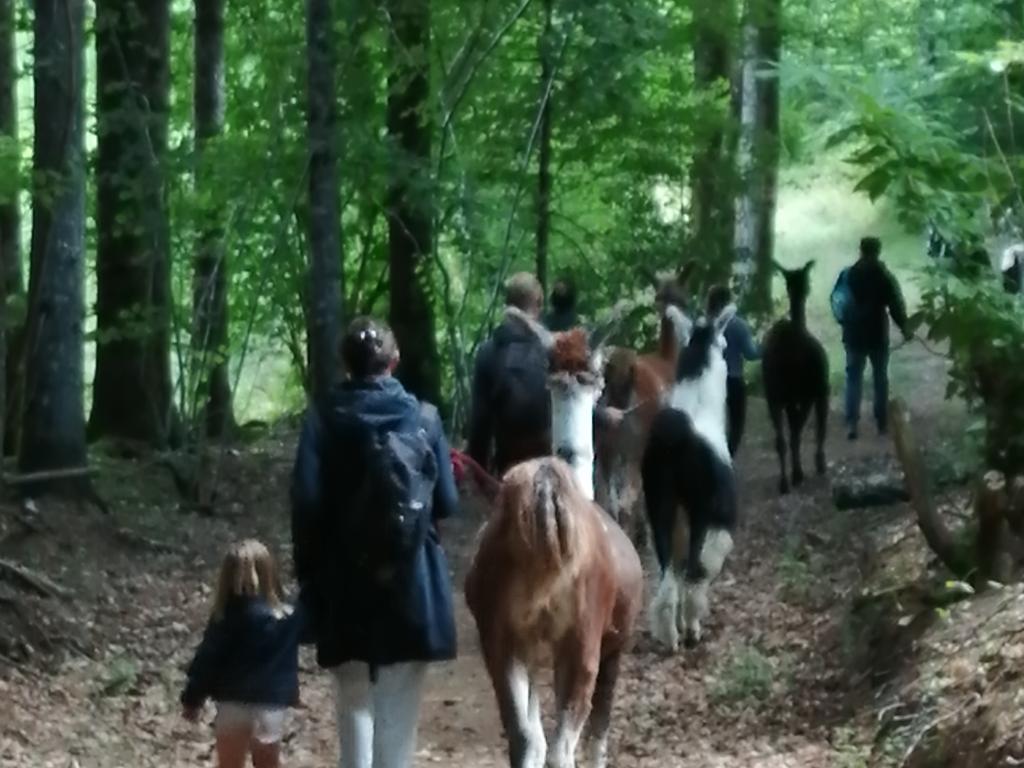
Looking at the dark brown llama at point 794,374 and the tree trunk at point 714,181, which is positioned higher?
the tree trunk at point 714,181

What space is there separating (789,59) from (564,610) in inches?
150

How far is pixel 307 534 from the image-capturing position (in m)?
7.04

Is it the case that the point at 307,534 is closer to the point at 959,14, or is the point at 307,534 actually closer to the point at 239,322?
the point at 959,14

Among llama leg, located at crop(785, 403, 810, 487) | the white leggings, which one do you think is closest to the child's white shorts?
the white leggings

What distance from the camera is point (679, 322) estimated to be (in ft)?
41.9

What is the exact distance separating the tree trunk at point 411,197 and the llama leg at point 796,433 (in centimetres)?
394

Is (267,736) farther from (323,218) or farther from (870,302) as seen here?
(870,302)

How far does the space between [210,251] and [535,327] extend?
640 centimetres

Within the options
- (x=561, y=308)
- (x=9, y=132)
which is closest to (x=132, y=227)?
(x=9, y=132)

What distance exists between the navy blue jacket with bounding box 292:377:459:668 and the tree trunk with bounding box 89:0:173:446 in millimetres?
8470

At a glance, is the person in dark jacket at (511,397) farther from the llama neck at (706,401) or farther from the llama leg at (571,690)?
the llama leg at (571,690)

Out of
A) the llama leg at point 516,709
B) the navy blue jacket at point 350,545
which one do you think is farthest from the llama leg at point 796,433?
the navy blue jacket at point 350,545

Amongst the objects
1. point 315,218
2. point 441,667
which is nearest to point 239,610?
point 441,667

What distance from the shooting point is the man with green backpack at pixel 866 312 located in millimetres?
18047
